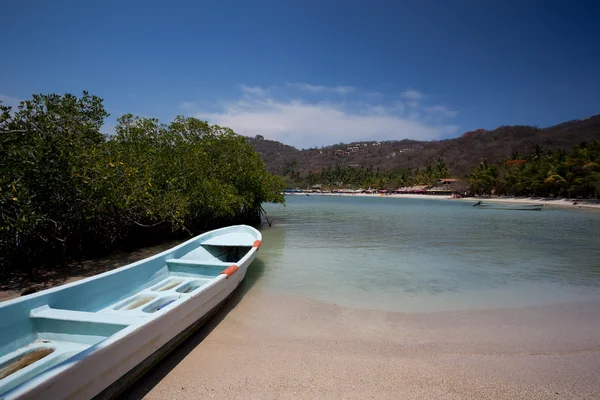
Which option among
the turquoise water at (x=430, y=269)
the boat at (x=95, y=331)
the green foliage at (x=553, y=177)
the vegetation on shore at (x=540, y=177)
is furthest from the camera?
the vegetation on shore at (x=540, y=177)

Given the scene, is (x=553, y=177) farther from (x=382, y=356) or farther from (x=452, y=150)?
(x=452, y=150)

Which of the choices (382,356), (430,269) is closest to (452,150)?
(430,269)

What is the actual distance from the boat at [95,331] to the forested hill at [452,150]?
281 ft

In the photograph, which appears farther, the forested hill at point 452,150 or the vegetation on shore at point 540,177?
the forested hill at point 452,150

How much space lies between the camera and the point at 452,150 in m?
118

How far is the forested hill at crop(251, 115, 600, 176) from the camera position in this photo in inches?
4008

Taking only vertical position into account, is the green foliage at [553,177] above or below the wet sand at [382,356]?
above

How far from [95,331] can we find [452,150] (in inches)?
5061

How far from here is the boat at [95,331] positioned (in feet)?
7.80

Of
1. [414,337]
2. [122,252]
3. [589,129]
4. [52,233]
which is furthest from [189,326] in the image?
[589,129]

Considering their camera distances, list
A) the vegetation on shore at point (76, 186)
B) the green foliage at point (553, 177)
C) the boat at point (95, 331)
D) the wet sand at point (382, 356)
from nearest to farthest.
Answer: the boat at point (95, 331)
the wet sand at point (382, 356)
the vegetation on shore at point (76, 186)
the green foliage at point (553, 177)

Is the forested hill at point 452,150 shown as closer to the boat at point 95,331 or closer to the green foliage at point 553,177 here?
the green foliage at point 553,177

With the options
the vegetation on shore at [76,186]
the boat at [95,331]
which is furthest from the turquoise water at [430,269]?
the vegetation on shore at [76,186]

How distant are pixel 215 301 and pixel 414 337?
2.81 metres
